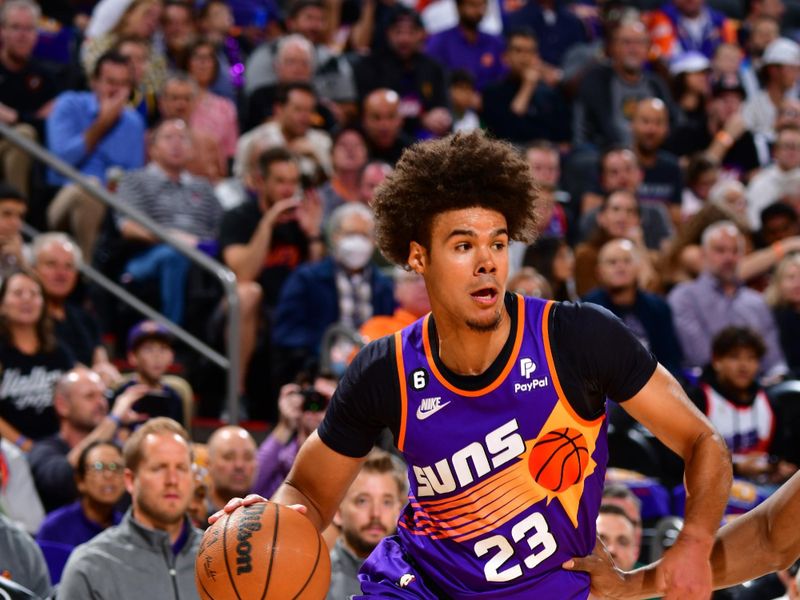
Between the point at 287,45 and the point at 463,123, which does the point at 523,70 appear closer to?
the point at 463,123

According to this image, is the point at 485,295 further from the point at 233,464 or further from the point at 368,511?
the point at 233,464

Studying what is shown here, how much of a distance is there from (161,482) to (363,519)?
0.87m

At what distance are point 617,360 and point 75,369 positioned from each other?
445 centimetres

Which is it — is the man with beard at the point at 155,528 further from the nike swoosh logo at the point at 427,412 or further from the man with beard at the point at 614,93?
the man with beard at the point at 614,93

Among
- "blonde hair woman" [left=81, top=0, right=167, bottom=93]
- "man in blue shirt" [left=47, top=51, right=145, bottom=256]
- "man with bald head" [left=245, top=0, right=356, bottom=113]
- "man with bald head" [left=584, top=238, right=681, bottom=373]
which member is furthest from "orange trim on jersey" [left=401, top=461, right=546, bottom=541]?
"man with bald head" [left=245, top=0, right=356, bottom=113]

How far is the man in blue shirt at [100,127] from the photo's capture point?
31.7ft

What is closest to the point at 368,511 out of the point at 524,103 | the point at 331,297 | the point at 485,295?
the point at 485,295

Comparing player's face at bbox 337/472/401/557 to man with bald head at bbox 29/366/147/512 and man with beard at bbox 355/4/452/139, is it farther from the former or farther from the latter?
man with beard at bbox 355/4/452/139

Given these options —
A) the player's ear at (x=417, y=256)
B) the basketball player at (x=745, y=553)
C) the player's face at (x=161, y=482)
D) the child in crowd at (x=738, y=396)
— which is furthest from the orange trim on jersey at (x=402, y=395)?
the child in crowd at (x=738, y=396)

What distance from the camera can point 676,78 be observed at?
13.8 meters

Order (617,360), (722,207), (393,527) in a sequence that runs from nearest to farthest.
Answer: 1. (617,360)
2. (393,527)
3. (722,207)

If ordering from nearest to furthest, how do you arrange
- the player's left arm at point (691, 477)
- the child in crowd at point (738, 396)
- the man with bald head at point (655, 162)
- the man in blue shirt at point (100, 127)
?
the player's left arm at point (691, 477) < the child in crowd at point (738, 396) < the man in blue shirt at point (100, 127) < the man with bald head at point (655, 162)

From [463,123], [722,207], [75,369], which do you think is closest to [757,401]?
[722,207]

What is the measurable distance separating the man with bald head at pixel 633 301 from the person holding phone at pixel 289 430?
226cm
